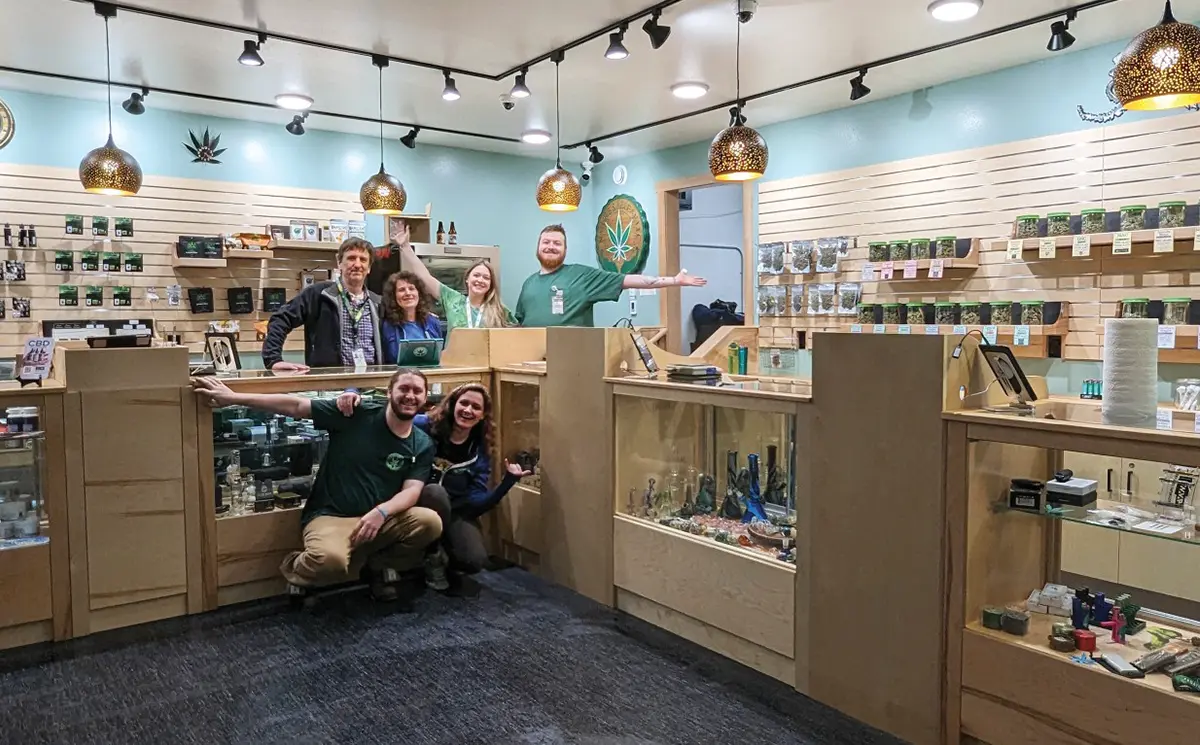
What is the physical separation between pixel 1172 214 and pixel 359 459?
4.43 metres

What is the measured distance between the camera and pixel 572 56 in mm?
5410

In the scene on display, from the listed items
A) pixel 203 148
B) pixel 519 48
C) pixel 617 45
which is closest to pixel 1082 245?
pixel 617 45

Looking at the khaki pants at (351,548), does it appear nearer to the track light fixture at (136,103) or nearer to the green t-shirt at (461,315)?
the green t-shirt at (461,315)

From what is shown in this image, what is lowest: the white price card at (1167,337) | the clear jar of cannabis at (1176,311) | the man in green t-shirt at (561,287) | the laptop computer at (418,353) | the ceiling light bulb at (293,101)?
the laptop computer at (418,353)

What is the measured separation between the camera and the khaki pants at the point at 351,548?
3834 millimetres

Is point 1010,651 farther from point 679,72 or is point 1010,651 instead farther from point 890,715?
point 679,72

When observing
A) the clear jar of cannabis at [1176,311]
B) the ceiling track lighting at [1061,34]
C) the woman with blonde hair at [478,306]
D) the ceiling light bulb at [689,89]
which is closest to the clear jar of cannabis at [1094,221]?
the clear jar of cannabis at [1176,311]

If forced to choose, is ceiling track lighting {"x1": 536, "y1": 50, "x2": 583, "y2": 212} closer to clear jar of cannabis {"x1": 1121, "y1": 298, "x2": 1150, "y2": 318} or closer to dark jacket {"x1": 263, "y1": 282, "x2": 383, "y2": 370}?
dark jacket {"x1": 263, "y1": 282, "x2": 383, "y2": 370}

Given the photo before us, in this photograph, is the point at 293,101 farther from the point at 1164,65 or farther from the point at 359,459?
the point at 1164,65

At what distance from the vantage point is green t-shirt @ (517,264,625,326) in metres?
5.79

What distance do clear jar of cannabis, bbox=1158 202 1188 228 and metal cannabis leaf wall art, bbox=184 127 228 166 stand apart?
666cm

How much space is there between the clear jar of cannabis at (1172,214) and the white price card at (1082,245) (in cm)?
36

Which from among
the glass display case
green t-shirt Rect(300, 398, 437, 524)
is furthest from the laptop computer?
the glass display case

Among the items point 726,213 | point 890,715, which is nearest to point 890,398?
point 890,715
